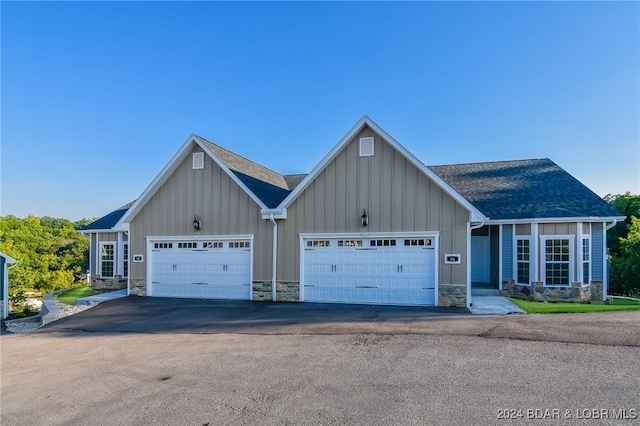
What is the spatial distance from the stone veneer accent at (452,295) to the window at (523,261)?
4046 millimetres

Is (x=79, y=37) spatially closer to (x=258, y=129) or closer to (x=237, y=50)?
(x=237, y=50)

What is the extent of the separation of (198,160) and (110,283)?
8.66m

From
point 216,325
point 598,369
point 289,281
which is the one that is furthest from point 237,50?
point 598,369

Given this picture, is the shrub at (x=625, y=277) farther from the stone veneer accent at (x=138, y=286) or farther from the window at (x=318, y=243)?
the stone veneer accent at (x=138, y=286)

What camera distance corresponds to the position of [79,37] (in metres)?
13.9

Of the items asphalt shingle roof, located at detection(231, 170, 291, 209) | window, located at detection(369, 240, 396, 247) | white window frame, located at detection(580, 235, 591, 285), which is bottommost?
white window frame, located at detection(580, 235, 591, 285)

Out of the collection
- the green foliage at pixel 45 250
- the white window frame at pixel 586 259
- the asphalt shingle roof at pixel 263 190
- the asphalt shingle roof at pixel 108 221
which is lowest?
the green foliage at pixel 45 250

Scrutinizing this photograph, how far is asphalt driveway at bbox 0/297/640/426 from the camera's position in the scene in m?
4.30

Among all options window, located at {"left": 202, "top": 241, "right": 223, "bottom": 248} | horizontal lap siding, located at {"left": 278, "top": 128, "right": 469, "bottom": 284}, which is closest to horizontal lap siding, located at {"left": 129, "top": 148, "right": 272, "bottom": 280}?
window, located at {"left": 202, "top": 241, "right": 223, "bottom": 248}

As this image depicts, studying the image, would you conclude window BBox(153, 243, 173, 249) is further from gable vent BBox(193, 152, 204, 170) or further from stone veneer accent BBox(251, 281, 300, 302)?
stone veneer accent BBox(251, 281, 300, 302)

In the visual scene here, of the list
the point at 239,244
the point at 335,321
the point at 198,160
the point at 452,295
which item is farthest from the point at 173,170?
the point at 452,295

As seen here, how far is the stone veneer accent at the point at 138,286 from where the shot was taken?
14.4 m

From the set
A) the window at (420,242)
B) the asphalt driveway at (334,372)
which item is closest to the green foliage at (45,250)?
the asphalt driveway at (334,372)

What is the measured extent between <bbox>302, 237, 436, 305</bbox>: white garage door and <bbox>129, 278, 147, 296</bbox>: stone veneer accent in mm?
6731
